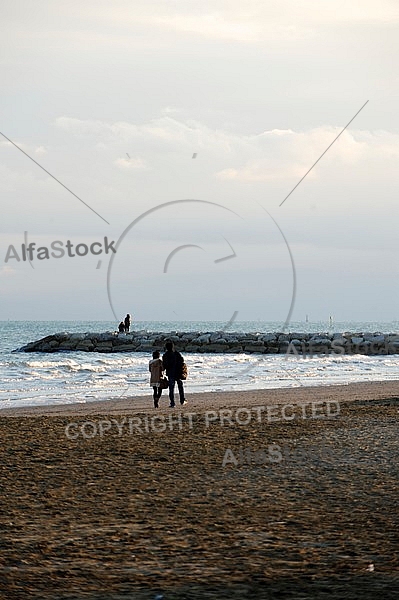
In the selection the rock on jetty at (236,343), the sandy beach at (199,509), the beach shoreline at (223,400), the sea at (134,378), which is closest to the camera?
the sandy beach at (199,509)

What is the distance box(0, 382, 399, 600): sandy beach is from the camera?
6160mm

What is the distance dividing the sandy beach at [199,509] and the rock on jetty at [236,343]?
4279 centimetres

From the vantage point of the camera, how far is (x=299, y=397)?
2273 cm

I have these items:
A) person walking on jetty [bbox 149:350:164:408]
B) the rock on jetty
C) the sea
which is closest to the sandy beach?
person walking on jetty [bbox 149:350:164:408]

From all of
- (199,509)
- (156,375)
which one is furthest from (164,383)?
(199,509)

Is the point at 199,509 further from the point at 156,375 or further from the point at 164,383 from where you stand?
the point at 156,375

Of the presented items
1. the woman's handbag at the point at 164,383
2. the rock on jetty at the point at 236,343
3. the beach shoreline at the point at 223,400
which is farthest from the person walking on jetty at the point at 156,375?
the rock on jetty at the point at 236,343

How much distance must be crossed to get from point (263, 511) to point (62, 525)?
1.87 metres

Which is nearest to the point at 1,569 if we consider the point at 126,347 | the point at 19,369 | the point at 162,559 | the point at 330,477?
the point at 162,559

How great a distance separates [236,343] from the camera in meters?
60.0

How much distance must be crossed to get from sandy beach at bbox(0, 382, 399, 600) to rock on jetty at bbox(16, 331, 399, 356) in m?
42.8

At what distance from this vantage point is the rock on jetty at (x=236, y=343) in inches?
2317

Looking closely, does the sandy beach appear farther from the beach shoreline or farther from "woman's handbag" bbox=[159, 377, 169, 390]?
the beach shoreline

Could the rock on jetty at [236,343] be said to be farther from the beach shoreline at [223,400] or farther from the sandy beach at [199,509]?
the sandy beach at [199,509]
